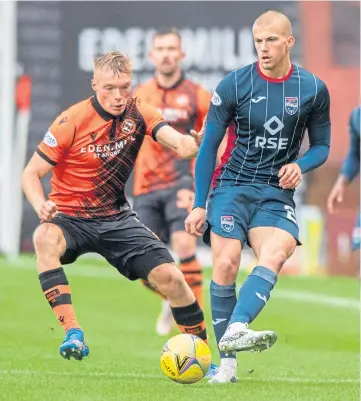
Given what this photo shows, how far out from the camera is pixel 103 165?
29.7 ft

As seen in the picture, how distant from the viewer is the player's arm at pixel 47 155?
871 cm

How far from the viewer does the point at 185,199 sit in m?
12.3

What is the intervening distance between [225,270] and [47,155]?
147 centimetres

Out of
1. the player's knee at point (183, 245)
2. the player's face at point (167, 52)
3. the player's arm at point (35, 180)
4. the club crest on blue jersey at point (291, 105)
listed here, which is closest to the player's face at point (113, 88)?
A: the player's arm at point (35, 180)

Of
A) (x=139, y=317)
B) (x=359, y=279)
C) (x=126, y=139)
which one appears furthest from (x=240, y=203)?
(x=359, y=279)

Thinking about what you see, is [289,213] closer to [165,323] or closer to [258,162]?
[258,162]

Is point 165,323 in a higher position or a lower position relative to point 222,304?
lower

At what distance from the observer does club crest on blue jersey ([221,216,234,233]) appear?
8.32 m

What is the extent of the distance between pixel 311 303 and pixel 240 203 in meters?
7.29

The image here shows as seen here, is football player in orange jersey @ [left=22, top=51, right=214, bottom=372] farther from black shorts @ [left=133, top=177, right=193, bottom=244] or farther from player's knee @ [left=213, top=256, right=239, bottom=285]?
black shorts @ [left=133, top=177, right=193, bottom=244]

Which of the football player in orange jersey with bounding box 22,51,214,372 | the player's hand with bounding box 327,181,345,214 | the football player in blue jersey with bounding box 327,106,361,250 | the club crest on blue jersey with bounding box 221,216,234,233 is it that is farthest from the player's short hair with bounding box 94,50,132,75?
the football player in blue jersey with bounding box 327,106,361,250

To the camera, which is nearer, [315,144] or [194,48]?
[315,144]

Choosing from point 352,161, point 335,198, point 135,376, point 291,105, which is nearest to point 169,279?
point 135,376

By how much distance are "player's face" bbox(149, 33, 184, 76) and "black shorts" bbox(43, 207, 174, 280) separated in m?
3.70
